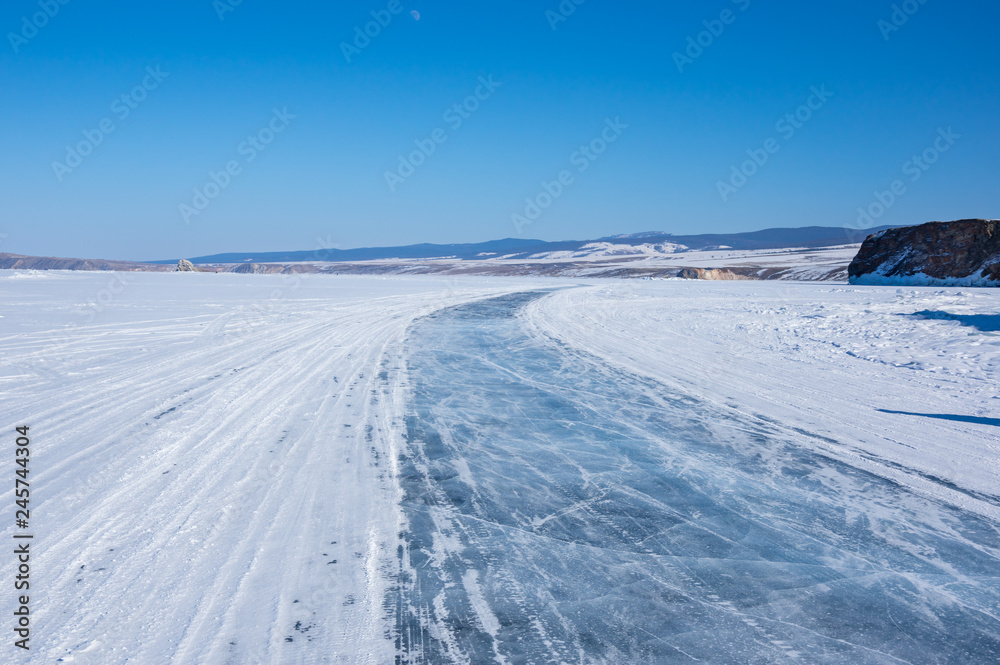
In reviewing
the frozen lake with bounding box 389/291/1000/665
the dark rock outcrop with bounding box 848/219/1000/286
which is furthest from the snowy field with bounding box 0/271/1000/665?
the dark rock outcrop with bounding box 848/219/1000/286

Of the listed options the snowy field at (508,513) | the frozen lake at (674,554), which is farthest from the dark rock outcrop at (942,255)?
the frozen lake at (674,554)

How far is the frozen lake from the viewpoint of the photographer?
2.39 metres

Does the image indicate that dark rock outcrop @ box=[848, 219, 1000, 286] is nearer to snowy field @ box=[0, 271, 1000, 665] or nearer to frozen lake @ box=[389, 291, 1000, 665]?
snowy field @ box=[0, 271, 1000, 665]

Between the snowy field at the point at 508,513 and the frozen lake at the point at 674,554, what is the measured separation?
0.06 ft

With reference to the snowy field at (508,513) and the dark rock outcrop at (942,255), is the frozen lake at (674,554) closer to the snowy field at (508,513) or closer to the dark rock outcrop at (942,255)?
the snowy field at (508,513)

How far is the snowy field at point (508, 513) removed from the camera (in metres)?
2.42

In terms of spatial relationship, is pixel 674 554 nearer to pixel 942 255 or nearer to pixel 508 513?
pixel 508 513

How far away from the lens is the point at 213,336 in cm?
1166

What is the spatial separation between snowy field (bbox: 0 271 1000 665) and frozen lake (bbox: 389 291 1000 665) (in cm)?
2

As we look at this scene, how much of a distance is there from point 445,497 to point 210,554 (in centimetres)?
143

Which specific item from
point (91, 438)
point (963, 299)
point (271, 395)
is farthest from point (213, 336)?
point (963, 299)

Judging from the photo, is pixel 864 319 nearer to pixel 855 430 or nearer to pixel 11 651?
pixel 855 430

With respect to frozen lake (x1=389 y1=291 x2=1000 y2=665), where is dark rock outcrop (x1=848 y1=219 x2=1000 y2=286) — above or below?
above

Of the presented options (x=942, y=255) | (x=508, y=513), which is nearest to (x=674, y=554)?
(x=508, y=513)
